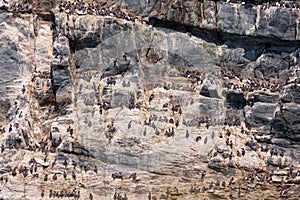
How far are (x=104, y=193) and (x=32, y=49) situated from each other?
66.2ft

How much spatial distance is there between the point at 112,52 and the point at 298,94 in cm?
2030

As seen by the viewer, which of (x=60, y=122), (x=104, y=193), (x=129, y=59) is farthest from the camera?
(x=129, y=59)

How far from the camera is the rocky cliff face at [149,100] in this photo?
6225cm

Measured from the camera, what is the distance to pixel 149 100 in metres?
68.1

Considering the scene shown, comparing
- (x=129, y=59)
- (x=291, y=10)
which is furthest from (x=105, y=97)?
(x=291, y=10)

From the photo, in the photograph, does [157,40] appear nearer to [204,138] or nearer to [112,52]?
[112,52]

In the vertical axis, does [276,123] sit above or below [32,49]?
below

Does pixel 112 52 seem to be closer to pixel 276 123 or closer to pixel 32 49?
pixel 32 49

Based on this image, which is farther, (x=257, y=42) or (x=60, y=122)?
(x=257, y=42)

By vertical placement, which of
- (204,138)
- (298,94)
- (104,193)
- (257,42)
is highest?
(257,42)

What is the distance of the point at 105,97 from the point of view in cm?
6738

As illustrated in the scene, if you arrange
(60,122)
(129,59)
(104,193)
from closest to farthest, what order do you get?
(104,193)
(60,122)
(129,59)

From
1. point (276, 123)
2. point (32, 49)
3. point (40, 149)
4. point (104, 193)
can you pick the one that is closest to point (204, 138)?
point (276, 123)

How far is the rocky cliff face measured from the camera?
62250mm
